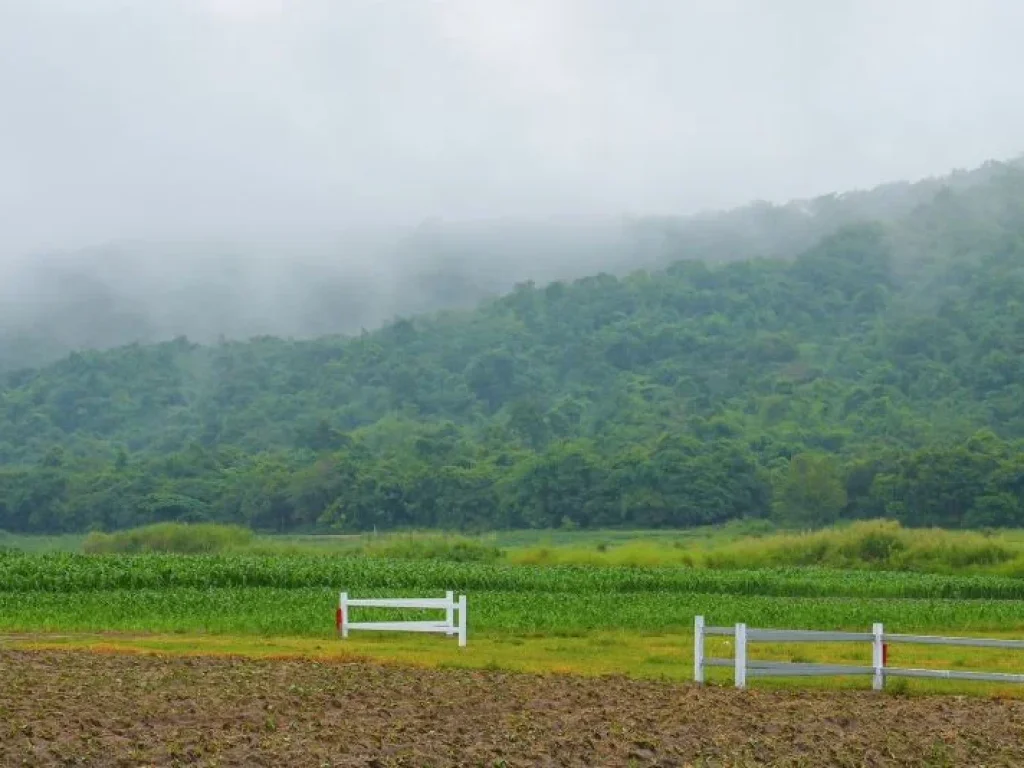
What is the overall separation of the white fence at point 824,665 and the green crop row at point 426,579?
29.2 m

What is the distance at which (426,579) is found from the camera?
5725 cm

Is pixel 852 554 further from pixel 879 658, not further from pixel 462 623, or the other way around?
pixel 879 658

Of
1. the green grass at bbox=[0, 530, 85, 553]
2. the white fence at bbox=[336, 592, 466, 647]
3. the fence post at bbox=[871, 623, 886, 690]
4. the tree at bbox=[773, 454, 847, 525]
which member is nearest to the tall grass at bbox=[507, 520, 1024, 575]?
the white fence at bbox=[336, 592, 466, 647]

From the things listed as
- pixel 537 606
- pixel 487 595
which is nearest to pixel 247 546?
pixel 487 595

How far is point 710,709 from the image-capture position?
21469 millimetres

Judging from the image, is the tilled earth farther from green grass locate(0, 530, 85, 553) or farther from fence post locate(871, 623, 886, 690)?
green grass locate(0, 530, 85, 553)

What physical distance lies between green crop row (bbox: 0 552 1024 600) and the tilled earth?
27052mm

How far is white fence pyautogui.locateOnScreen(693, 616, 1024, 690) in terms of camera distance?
23812mm

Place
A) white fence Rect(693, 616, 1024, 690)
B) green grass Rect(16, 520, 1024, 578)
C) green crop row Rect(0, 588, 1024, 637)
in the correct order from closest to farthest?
white fence Rect(693, 616, 1024, 690) < green crop row Rect(0, 588, 1024, 637) < green grass Rect(16, 520, 1024, 578)

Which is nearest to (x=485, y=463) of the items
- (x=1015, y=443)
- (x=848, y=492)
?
(x=848, y=492)

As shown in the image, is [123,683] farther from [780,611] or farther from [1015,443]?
[1015,443]

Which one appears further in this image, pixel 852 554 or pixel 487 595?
pixel 852 554

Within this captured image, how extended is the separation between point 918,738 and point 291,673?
378 inches

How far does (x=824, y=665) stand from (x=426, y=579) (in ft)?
109
